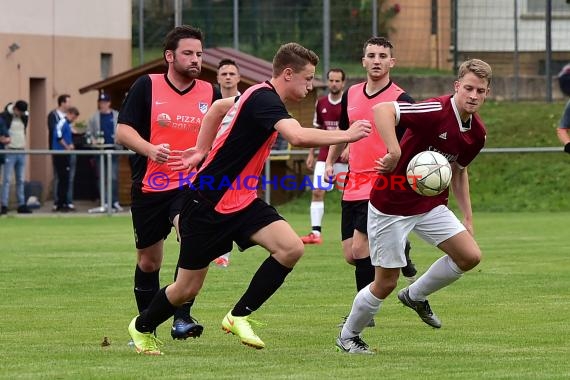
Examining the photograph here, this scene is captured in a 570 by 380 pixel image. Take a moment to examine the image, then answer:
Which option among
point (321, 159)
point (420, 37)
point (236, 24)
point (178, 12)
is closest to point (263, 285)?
point (321, 159)

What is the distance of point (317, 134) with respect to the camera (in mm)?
8297

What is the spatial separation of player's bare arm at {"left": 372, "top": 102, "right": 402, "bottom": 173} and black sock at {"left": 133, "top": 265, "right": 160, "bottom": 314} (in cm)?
207

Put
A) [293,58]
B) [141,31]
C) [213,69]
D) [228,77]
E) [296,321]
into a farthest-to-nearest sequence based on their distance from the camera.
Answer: [141,31] → [213,69] → [228,77] → [296,321] → [293,58]

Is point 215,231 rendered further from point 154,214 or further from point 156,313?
point 154,214

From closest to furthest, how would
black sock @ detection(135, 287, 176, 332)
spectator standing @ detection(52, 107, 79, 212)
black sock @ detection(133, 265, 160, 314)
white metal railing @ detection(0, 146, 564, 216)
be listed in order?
black sock @ detection(135, 287, 176, 332), black sock @ detection(133, 265, 160, 314), white metal railing @ detection(0, 146, 564, 216), spectator standing @ detection(52, 107, 79, 212)

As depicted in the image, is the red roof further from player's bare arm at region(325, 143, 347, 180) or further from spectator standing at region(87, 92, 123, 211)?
player's bare arm at region(325, 143, 347, 180)

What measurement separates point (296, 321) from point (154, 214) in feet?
5.73

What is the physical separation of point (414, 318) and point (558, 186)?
53.0ft

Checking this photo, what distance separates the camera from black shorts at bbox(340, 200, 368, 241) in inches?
447

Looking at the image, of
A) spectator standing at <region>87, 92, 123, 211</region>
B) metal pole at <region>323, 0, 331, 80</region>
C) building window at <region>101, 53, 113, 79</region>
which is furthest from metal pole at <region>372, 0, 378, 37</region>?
building window at <region>101, 53, 113, 79</region>

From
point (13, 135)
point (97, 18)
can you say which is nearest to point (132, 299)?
point (13, 135)

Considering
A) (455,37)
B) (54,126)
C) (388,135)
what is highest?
(455,37)

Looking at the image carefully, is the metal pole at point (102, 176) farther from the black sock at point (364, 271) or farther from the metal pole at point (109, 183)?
the black sock at point (364, 271)

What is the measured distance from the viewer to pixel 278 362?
866 centimetres
